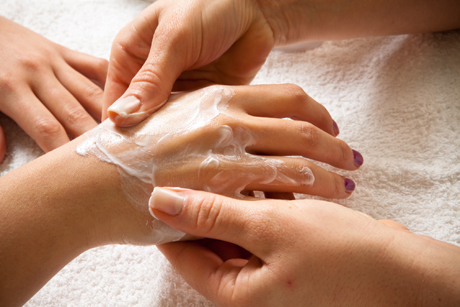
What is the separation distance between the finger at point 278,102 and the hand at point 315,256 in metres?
0.29

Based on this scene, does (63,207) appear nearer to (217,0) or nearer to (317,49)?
(217,0)

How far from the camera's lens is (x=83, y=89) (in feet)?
3.44

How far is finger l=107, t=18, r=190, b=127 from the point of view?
72 cm

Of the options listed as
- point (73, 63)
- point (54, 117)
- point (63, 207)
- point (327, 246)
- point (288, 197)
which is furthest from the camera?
point (73, 63)

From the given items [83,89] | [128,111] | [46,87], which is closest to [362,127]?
[128,111]

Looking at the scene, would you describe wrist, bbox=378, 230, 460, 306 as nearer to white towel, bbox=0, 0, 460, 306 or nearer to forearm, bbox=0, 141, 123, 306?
white towel, bbox=0, 0, 460, 306

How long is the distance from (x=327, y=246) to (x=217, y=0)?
26.1 inches

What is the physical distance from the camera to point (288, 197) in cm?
82

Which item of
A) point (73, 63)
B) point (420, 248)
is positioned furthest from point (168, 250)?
point (73, 63)

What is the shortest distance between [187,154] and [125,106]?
0.57 ft

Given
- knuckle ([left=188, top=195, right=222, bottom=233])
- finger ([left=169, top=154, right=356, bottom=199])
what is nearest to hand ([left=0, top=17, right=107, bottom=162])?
finger ([left=169, top=154, right=356, bottom=199])

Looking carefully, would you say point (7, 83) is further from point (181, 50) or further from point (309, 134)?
point (309, 134)

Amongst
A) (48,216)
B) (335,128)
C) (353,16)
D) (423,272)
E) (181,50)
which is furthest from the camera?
(353,16)

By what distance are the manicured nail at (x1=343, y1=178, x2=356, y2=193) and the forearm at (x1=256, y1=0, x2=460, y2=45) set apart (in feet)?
1.60
